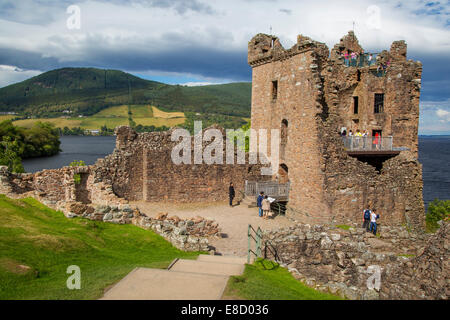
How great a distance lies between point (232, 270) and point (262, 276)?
87cm

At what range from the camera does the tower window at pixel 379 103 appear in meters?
27.8

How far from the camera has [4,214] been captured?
41.6ft

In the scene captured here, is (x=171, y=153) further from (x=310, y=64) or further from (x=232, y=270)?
(x=232, y=270)

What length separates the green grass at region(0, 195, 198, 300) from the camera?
27.2ft

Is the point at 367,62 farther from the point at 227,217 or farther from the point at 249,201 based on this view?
the point at 227,217

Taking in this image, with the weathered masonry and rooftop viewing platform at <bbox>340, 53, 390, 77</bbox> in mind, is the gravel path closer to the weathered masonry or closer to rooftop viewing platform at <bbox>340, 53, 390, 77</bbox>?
the weathered masonry

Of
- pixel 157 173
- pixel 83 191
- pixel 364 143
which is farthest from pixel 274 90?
pixel 83 191

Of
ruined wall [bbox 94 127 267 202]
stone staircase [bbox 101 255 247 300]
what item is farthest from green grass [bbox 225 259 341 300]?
ruined wall [bbox 94 127 267 202]

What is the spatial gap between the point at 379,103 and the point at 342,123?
10.0 feet

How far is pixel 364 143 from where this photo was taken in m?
24.8

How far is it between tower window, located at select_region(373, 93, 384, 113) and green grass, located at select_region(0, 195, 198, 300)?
20433mm

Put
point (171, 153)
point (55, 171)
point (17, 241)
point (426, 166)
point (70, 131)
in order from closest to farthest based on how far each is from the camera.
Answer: point (17, 241)
point (55, 171)
point (171, 153)
point (426, 166)
point (70, 131)

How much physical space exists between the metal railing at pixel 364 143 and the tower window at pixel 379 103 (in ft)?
10.0
